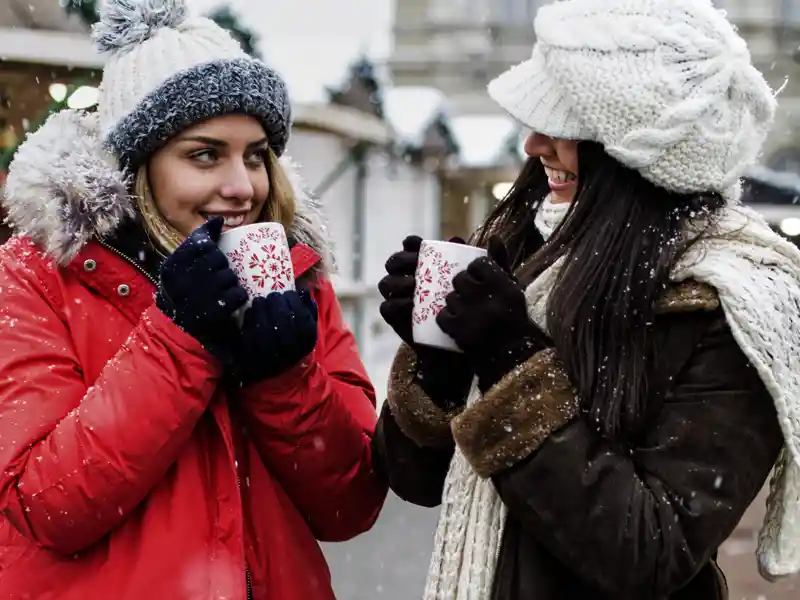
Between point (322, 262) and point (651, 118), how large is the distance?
2.85ft

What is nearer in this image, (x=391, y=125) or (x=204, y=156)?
(x=204, y=156)

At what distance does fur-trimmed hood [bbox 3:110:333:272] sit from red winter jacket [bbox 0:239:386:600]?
0.15 ft

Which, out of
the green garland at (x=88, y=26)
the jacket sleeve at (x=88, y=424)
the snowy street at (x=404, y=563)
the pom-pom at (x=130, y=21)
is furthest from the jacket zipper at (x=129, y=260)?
the snowy street at (x=404, y=563)

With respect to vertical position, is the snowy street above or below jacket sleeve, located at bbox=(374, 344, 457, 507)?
below

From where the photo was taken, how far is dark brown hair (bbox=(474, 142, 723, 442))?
1.74 metres

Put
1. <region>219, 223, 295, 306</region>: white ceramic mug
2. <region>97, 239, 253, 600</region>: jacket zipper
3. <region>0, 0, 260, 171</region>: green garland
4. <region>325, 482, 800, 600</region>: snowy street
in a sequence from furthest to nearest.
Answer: <region>325, 482, 800, 600</region>: snowy street, <region>0, 0, 260, 171</region>: green garland, <region>97, 239, 253, 600</region>: jacket zipper, <region>219, 223, 295, 306</region>: white ceramic mug

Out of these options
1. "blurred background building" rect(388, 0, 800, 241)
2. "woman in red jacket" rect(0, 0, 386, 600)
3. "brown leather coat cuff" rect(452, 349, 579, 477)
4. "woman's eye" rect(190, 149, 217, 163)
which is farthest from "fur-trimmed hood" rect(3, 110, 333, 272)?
"blurred background building" rect(388, 0, 800, 241)

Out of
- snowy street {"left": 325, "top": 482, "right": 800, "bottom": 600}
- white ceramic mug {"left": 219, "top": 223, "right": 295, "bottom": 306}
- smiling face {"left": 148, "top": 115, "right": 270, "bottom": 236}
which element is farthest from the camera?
snowy street {"left": 325, "top": 482, "right": 800, "bottom": 600}

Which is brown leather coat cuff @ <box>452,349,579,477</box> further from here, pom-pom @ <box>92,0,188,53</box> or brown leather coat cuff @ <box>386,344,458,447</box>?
pom-pom @ <box>92,0,188,53</box>

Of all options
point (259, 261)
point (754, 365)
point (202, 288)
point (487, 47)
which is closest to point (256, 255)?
point (259, 261)

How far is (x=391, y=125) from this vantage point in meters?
13.7

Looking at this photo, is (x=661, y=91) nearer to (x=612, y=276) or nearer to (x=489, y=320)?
(x=612, y=276)

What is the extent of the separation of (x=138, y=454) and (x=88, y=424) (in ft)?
0.34

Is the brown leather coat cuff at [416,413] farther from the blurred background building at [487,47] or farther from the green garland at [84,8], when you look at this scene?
the blurred background building at [487,47]
